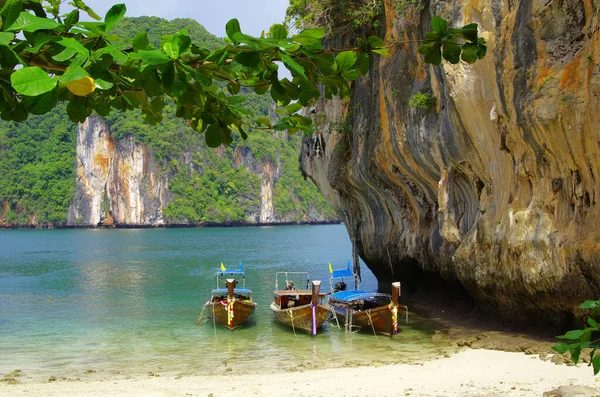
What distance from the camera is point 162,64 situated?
201 cm

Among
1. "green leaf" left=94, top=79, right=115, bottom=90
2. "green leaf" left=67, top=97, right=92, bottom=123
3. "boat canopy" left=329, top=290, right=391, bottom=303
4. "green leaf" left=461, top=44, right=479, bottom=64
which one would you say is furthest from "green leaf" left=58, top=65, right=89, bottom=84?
"boat canopy" left=329, top=290, right=391, bottom=303

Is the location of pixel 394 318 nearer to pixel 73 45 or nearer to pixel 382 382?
pixel 382 382

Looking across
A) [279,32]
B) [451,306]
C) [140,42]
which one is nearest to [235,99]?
[279,32]

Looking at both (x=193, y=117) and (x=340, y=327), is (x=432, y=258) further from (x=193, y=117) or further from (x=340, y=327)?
(x=193, y=117)

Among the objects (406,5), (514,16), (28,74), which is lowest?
(28,74)

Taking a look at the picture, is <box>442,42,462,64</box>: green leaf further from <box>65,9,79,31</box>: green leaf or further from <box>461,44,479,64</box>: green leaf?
<box>65,9,79,31</box>: green leaf

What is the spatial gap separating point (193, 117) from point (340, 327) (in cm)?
1324

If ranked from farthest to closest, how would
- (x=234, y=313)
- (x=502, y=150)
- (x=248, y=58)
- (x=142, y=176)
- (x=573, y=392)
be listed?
(x=142, y=176)
(x=234, y=313)
(x=502, y=150)
(x=573, y=392)
(x=248, y=58)

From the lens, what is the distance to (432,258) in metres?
16.6

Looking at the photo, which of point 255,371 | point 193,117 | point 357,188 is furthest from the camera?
point 357,188

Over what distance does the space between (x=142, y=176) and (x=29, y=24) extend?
100330 mm

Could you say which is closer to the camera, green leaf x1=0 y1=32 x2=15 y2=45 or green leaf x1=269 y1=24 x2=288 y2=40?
green leaf x1=0 y1=32 x2=15 y2=45

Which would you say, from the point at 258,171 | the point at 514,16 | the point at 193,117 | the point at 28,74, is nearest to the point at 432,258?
the point at 514,16

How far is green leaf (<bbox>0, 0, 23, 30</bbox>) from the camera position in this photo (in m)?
1.93
